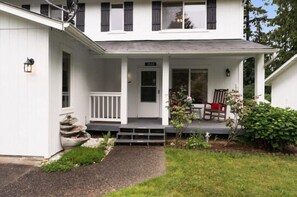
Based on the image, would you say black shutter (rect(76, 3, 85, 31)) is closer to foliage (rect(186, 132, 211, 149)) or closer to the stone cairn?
the stone cairn

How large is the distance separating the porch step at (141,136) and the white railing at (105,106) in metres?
1.05

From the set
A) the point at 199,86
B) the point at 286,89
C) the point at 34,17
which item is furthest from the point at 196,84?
the point at 34,17

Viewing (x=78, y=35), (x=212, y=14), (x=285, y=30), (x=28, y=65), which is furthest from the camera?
(x=285, y=30)

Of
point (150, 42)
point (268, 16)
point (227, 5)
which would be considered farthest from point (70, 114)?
point (268, 16)

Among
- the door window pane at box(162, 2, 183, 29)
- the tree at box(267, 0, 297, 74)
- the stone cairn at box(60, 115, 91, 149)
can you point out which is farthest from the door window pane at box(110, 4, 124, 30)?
the tree at box(267, 0, 297, 74)

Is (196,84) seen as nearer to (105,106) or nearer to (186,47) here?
(186,47)

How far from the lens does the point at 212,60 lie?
10180 mm

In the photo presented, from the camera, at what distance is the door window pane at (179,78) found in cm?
1036

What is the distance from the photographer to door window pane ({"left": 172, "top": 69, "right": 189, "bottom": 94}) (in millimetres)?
10359

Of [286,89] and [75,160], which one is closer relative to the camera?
[75,160]

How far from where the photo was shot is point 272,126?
22.1 feet

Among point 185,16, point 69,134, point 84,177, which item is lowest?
point 84,177

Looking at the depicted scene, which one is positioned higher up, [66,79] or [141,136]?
[66,79]

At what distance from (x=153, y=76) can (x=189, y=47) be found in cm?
226
